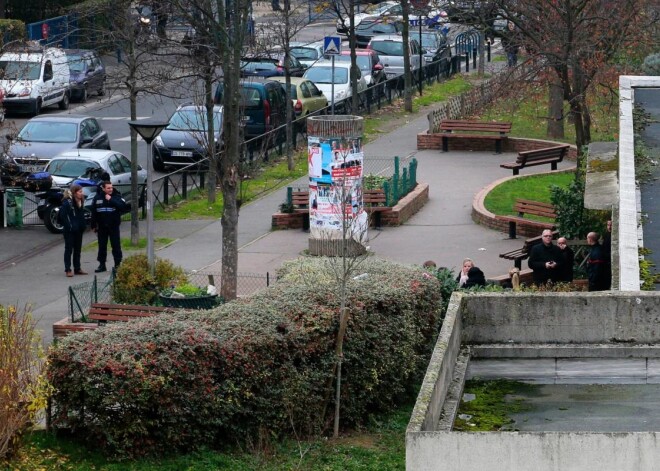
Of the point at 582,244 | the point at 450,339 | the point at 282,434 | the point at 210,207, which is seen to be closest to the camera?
the point at 450,339

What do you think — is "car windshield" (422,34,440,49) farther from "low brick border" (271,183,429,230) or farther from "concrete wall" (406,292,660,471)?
"concrete wall" (406,292,660,471)

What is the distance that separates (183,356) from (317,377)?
174cm

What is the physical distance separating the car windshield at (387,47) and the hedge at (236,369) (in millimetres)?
32008

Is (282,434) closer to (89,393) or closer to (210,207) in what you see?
(89,393)

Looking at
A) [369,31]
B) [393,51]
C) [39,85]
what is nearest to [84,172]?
[39,85]

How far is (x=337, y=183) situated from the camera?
22250mm

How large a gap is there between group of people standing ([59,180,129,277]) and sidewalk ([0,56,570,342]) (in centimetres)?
34

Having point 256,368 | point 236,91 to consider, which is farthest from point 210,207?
point 256,368

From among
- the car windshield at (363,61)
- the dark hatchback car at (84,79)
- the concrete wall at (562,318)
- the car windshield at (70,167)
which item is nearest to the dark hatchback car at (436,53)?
the car windshield at (363,61)

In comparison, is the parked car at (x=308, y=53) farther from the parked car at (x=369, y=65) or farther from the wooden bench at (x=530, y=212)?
the wooden bench at (x=530, y=212)

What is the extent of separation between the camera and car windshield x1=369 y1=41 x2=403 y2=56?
4756cm

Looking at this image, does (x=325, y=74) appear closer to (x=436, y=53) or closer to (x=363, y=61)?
(x=363, y=61)

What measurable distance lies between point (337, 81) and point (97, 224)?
18.0 metres

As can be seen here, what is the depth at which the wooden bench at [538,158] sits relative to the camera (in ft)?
96.3
